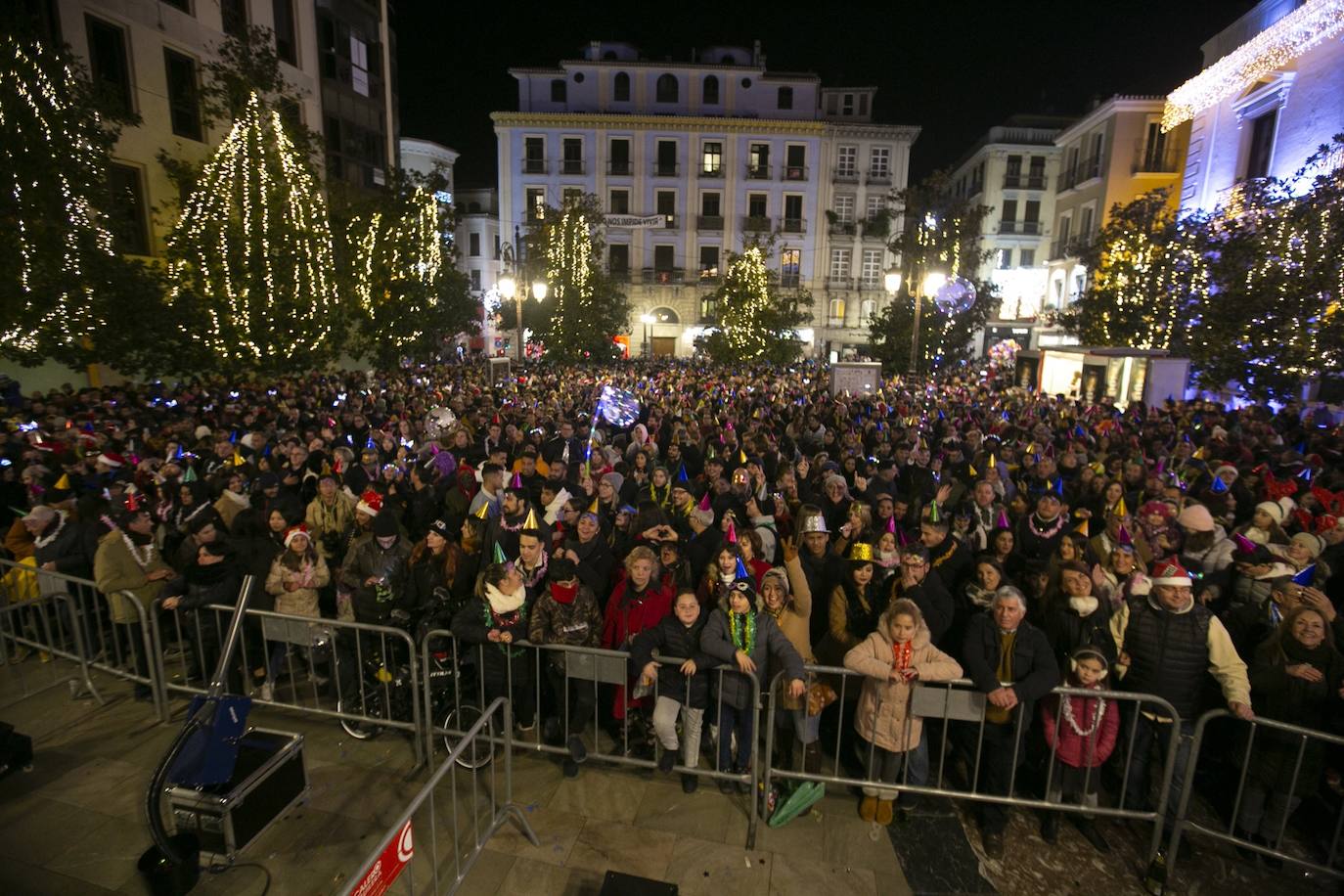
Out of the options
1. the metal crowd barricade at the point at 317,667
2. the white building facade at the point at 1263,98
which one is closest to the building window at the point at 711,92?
the white building facade at the point at 1263,98

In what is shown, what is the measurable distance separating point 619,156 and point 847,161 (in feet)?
47.7

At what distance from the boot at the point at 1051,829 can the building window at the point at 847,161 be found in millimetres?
44622

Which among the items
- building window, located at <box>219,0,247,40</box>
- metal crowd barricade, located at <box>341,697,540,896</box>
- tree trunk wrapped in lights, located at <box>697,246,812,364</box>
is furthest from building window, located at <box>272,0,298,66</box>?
metal crowd barricade, located at <box>341,697,540,896</box>

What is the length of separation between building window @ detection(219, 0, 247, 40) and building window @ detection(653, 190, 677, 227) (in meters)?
25.0

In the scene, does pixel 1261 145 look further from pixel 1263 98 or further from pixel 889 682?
pixel 889 682

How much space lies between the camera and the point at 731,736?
473 centimetres

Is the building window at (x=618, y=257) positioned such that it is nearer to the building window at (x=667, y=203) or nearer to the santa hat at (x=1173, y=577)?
the building window at (x=667, y=203)

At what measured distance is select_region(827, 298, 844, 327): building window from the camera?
147ft

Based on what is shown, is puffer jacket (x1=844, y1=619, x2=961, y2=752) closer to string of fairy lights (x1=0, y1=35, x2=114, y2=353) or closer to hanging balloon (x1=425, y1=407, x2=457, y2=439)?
hanging balloon (x1=425, y1=407, x2=457, y2=439)

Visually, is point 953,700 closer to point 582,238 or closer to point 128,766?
point 128,766

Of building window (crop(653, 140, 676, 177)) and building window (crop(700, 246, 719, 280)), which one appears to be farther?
building window (crop(700, 246, 719, 280))

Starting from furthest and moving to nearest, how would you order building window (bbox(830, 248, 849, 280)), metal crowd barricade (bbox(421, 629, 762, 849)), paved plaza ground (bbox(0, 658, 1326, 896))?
building window (bbox(830, 248, 849, 280)) → metal crowd barricade (bbox(421, 629, 762, 849)) → paved plaza ground (bbox(0, 658, 1326, 896))

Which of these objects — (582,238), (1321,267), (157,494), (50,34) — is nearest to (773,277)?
(582,238)

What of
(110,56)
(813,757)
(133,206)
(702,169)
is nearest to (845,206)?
(702,169)
